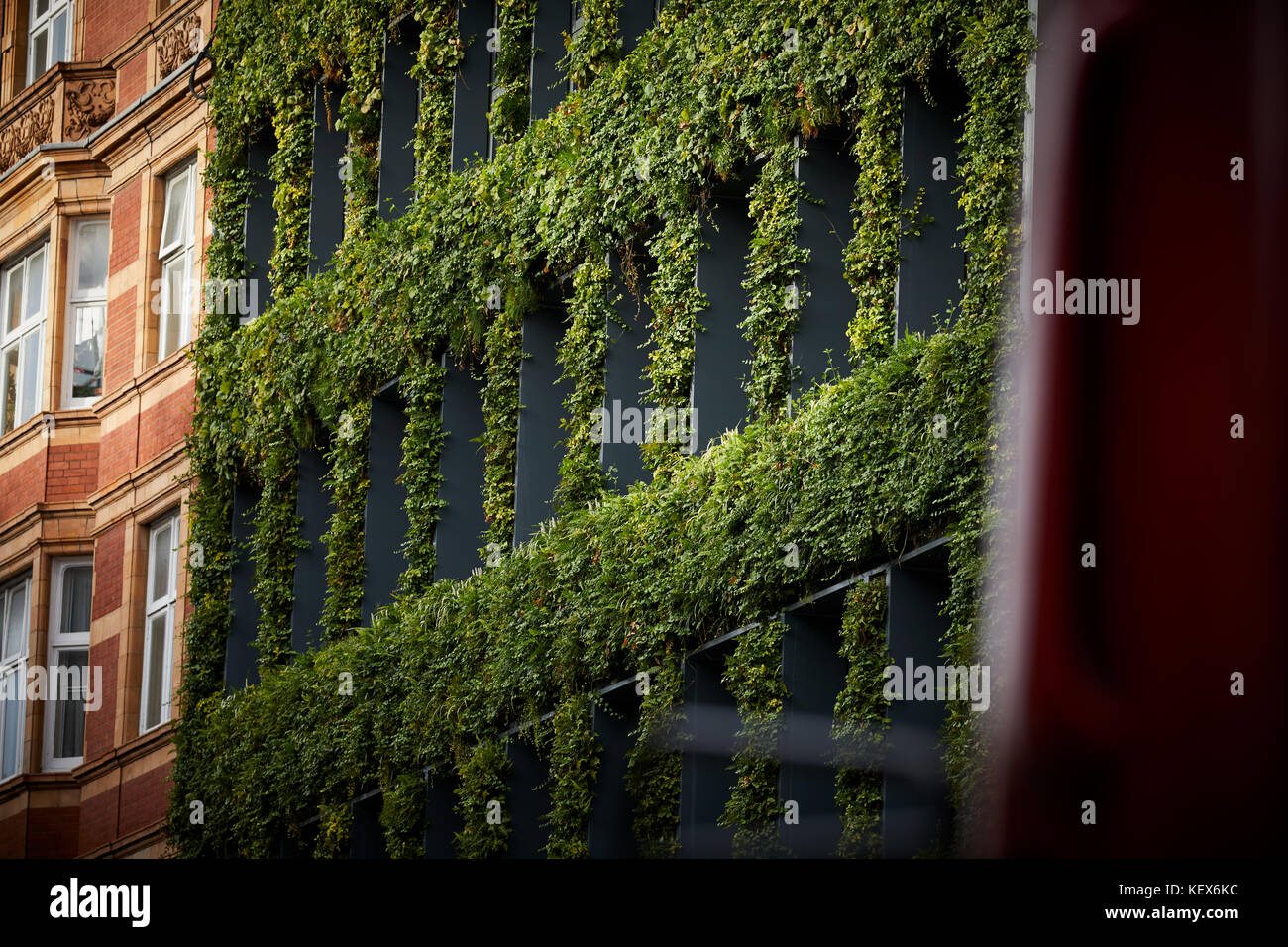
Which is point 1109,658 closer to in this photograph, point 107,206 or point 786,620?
point 786,620

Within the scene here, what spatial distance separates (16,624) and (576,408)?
12328mm

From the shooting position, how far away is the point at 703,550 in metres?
20.9

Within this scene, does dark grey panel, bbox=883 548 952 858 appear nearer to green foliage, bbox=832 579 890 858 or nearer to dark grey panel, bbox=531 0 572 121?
green foliage, bbox=832 579 890 858

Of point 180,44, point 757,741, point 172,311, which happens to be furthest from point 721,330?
point 180,44

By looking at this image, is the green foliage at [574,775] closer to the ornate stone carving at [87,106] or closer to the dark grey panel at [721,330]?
the dark grey panel at [721,330]

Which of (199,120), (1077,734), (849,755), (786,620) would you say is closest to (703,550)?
(786,620)

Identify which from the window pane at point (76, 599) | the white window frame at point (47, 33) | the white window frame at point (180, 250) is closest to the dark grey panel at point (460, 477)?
the white window frame at point (180, 250)

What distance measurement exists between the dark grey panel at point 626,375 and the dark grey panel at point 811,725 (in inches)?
135

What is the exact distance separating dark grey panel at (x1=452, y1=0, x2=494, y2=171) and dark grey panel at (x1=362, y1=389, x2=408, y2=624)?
103 inches

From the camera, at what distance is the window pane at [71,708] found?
3219 centimetres

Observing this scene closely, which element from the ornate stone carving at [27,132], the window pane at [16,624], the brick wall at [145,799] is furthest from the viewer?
the ornate stone carving at [27,132]

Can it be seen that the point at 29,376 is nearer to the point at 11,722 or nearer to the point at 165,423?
the point at 165,423

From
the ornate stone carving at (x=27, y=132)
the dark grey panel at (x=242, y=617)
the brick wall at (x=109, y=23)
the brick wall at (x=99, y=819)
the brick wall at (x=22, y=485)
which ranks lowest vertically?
the brick wall at (x=99, y=819)

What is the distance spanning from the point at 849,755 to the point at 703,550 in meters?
2.41
